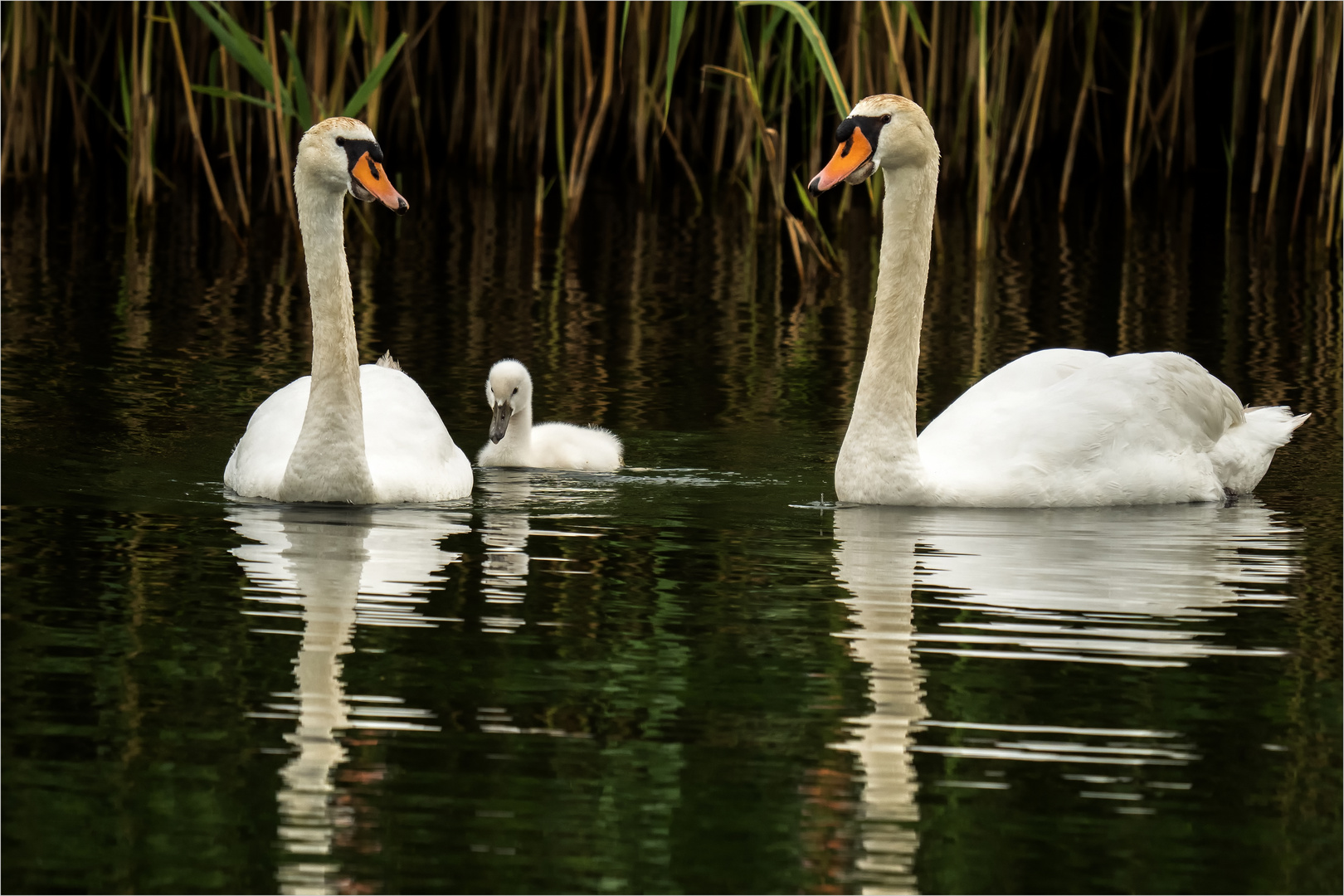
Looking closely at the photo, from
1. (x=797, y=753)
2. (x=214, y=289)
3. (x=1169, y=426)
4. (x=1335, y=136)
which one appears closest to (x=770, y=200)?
(x=1335, y=136)

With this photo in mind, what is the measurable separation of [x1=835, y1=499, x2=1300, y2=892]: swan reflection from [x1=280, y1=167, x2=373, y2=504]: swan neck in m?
1.75

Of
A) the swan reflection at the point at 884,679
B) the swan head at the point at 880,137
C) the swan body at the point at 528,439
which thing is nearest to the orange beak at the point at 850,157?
the swan head at the point at 880,137

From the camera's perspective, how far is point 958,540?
24.2 ft

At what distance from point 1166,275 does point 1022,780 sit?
11.1m

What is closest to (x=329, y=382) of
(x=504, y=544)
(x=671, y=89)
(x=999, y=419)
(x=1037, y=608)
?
(x=504, y=544)

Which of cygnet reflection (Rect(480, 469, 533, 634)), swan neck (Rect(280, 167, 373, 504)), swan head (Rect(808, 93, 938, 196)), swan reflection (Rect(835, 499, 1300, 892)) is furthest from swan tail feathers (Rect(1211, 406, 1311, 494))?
swan neck (Rect(280, 167, 373, 504))

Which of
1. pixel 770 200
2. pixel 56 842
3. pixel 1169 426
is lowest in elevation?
pixel 56 842

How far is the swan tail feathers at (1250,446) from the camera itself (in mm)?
8617

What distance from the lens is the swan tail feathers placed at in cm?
862

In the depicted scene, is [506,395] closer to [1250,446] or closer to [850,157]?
[850,157]

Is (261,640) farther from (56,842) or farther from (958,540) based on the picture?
(958,540)

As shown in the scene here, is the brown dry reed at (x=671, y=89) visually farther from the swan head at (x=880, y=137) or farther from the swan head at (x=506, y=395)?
the swan head at (x=880, y=137)

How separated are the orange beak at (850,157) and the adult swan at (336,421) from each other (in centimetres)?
153

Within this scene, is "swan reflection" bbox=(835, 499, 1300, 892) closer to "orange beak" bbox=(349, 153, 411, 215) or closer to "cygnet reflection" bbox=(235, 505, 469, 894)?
"cygnet reflection" bbox=(235, 505, 469, 894)
